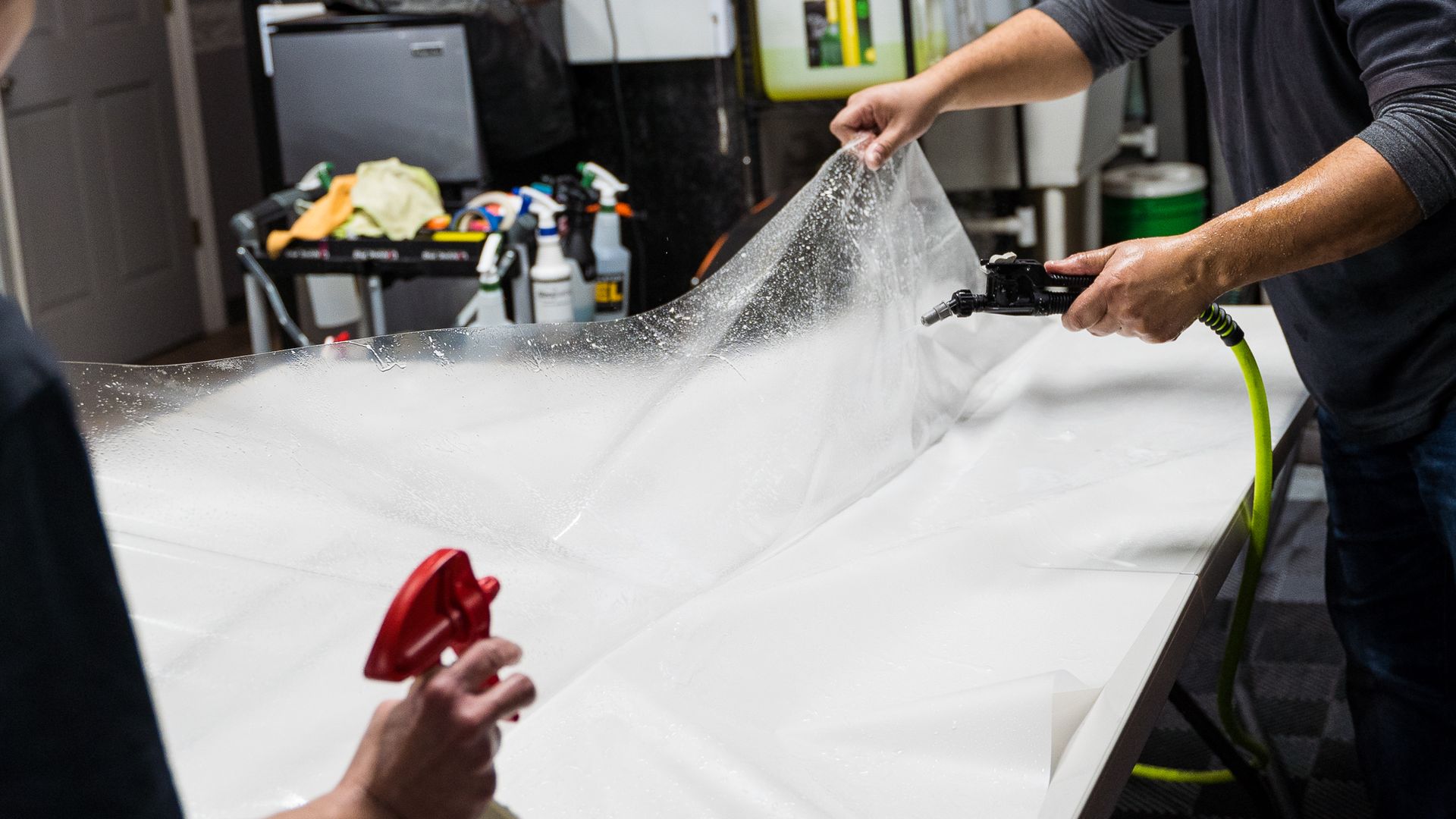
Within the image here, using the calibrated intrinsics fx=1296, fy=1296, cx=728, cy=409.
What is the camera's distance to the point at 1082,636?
3.74 ft

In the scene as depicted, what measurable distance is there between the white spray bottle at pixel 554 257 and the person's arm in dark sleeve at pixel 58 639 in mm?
1765

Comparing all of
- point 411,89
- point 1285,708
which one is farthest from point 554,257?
point 1285,708

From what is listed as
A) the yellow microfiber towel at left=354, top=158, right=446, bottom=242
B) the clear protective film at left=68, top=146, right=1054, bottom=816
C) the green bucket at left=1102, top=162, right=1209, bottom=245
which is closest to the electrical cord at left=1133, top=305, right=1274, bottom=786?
the clear protective film at left=68, top=146, right=1054, bottom=816

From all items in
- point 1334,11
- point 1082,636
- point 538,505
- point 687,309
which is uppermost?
point 1334,11

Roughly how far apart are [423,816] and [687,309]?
87 centimetres

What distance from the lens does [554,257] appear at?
2.35 metres

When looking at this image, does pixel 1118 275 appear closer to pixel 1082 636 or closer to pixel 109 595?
pixel 1082 636

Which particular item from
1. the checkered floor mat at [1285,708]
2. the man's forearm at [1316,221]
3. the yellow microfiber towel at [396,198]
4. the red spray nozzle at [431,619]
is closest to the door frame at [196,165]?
the yellow microfiber towel at [396,198]

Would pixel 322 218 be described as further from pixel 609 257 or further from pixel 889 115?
pixel 889 115

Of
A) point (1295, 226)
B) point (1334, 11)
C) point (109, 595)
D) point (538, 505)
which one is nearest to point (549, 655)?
point (538, 505)

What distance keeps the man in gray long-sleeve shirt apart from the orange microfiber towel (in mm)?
1188

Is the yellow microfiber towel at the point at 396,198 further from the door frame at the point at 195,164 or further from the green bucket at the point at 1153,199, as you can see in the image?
the door frame at the point at 195,164

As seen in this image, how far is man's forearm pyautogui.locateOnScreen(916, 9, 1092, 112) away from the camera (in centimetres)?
165

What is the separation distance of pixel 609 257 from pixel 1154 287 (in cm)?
153
